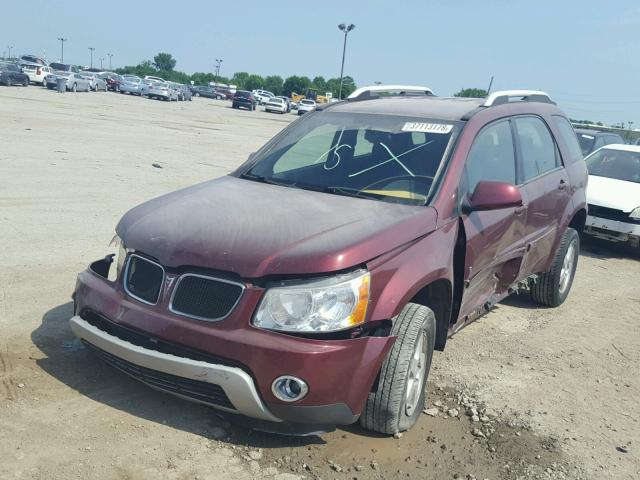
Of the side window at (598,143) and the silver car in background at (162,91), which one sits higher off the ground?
the side window at (598,143)

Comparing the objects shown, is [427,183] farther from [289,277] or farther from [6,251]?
[6,251]

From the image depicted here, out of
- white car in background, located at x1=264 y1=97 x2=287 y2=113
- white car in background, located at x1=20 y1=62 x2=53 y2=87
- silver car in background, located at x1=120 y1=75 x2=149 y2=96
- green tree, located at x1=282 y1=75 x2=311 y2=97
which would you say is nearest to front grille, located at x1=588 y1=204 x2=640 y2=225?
white car in background, located at x1=20 y1=62 x2=53 y2=87

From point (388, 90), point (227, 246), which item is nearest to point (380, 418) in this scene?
point (227, 246)

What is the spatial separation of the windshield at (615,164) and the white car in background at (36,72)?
39612 millimetres

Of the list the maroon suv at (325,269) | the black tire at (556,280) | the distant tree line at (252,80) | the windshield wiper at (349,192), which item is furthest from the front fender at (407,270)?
the distant tree line at (252,80)

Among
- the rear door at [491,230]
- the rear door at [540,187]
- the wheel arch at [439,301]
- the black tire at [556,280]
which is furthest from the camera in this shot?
the black tire at [556,280]

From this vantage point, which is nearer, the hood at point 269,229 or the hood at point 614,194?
the hood at point 269,229

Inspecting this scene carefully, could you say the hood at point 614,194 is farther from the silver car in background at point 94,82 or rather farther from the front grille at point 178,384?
the silver car in background at point 94,82

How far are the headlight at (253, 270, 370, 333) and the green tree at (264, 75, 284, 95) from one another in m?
111

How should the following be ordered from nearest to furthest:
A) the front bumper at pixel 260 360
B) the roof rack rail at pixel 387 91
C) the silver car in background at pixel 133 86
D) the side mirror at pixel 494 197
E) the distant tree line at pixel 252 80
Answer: the front bumper at pixel 260 360, the side mirror at pixel 494 197, the roof rack rail at pixel 387 91, the silver car in background at pixel 133 86, the distant tree line at pixel 252 80

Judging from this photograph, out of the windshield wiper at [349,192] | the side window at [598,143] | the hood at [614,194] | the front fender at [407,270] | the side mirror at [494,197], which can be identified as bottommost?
the hood at [614,194]

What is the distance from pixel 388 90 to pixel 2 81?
37678 mm

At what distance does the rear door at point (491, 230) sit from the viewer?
14.0 feet

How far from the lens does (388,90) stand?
19.3 feet
